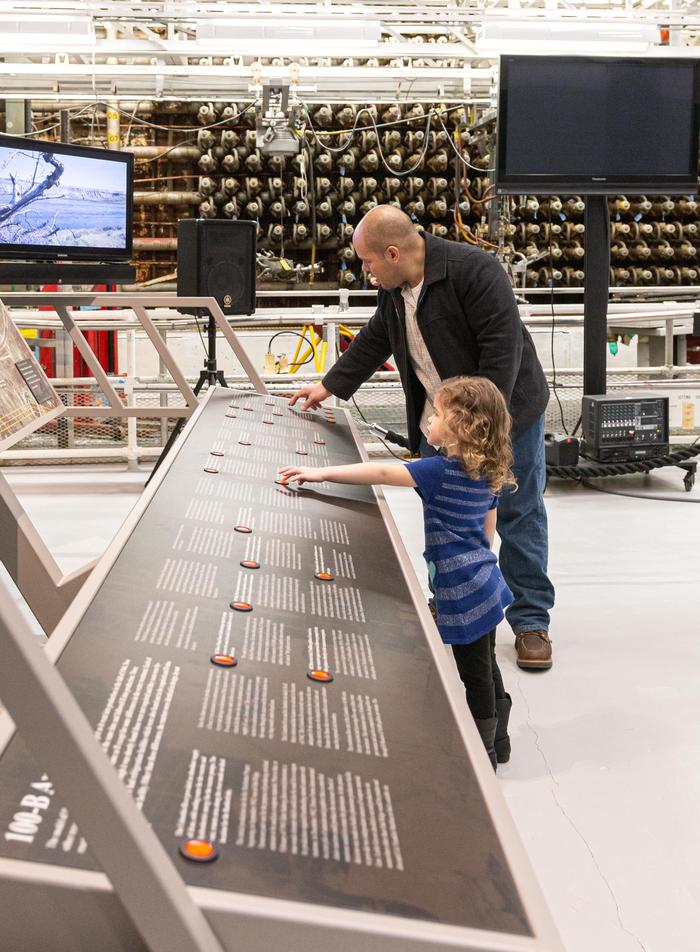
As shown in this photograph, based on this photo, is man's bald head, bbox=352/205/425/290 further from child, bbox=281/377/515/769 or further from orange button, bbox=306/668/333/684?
orange button, bbox=306/668/333/684

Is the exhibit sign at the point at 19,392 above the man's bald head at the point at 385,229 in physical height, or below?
below

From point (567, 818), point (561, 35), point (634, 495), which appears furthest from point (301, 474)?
point (561, 35)

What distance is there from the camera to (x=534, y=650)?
3188 millimetres

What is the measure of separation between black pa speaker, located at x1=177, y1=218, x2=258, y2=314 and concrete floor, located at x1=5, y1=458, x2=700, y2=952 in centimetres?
133

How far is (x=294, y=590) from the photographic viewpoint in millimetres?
1464

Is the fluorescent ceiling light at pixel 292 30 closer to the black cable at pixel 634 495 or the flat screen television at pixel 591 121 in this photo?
the flat screen television at pixel 591 121

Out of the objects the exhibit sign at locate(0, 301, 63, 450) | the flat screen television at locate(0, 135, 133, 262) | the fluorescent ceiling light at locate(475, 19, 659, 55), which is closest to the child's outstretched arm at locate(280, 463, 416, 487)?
the exhibit sign at locate(0, 301, 63, 450)

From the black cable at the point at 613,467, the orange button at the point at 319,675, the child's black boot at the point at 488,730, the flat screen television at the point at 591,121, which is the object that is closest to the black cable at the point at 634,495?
the black cable at the point at 613,467

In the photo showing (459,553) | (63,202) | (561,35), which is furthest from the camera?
(561,35)

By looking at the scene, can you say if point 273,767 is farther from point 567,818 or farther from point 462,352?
point 462,352

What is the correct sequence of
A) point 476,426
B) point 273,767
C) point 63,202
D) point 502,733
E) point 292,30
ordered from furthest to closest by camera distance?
point 292,30 < point 63,202 < point 502,733 < point 476,426 < point 273,767

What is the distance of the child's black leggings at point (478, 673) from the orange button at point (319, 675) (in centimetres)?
111

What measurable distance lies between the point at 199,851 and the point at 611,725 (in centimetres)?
220

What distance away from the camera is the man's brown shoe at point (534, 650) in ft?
10.4
